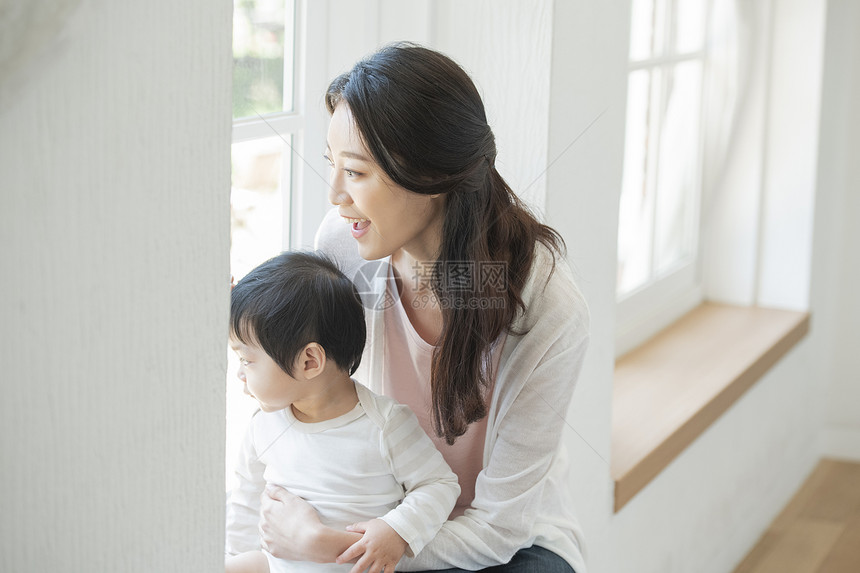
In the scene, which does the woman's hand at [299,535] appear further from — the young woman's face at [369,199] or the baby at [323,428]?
the young woman's face at [369,199]

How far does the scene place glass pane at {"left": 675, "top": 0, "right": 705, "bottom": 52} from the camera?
2.37 m

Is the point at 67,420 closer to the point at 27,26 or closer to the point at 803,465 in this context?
the point at 27,26

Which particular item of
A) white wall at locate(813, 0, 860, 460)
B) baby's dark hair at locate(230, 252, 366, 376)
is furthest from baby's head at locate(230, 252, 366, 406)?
white wall at locate(813, 0, 860, 460)

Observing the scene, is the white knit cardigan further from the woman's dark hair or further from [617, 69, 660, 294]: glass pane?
[617, 69, 660, 294]: glass pane

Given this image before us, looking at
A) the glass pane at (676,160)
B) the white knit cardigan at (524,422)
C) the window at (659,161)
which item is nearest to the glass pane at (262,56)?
the white knit cardigan at (524,422)

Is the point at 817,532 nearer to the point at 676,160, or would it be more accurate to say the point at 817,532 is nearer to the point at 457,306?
the point at 676,160

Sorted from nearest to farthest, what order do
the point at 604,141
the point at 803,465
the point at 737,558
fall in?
the point at 604,141, the point at 737,558, the point at 803,465

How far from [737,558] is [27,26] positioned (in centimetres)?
243

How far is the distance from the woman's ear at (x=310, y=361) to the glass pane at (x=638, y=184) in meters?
1.29

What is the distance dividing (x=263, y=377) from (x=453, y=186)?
1.05ft

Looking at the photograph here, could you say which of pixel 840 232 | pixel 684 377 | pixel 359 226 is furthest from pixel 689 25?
pixel 359 226

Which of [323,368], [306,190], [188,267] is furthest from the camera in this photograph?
[306,190]

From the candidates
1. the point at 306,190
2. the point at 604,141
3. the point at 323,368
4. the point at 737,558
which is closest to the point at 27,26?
the point at 323,368

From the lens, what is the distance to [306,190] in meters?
1.45
